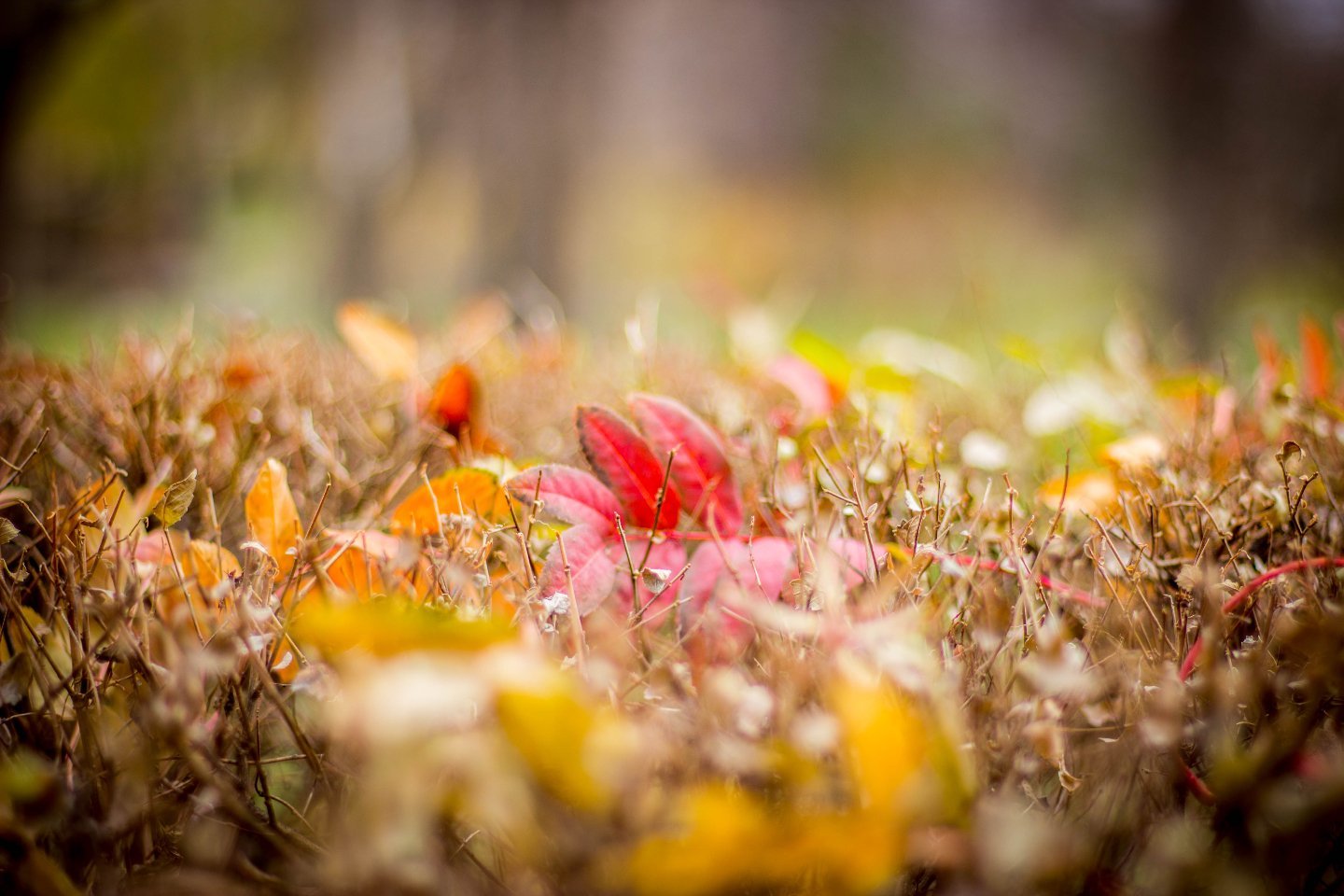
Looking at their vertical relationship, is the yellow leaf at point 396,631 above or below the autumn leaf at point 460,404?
above

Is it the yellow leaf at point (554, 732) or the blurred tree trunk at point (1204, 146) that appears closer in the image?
the yellow leaf at point (554, 732)

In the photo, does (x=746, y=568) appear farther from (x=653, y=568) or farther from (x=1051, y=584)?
(x=1051, y=584)

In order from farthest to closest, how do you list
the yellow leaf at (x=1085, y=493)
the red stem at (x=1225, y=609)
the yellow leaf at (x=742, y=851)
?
1. the yellow leaf at (x=1085, y=493)
2. the red stem at (x=1225, y=609)
3. the yellow leaf at (x=742, y=851)

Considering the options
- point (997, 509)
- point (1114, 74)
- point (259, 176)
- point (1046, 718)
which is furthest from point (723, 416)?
point (259, 176)

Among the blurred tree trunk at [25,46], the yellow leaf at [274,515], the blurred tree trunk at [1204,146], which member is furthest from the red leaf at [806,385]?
the blurred tree trunk at [1204,146]

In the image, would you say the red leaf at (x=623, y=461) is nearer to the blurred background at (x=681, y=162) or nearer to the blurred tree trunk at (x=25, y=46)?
the blurred background at (x=681, y=162)

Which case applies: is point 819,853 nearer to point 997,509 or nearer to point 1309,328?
point 997,509

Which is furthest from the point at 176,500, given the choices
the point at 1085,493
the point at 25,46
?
the point at 25,46
